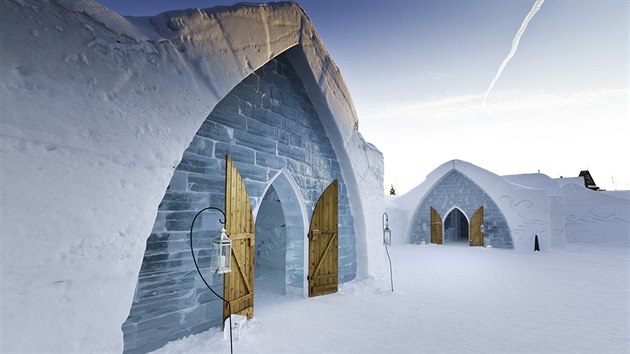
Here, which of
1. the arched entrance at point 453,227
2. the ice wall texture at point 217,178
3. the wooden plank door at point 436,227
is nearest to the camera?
the ice wall texture at point 217,178

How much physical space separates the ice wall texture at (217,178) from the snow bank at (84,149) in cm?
67

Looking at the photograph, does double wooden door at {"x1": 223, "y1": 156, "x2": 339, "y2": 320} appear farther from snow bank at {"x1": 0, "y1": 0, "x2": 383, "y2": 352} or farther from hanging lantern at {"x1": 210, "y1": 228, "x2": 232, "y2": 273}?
snow bank at {"x1": 0, "y1": 0, "x2": 383, "y2": 352}

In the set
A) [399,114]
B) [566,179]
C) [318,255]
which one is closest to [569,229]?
[566,179]

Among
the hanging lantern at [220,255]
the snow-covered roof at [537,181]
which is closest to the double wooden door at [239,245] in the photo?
the hanging lantern at [220,255]

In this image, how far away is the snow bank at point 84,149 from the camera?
2291 mm

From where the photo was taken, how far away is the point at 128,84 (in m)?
3.02

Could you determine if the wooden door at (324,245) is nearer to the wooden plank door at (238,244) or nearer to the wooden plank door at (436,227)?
the wooden plank door at (238,244)

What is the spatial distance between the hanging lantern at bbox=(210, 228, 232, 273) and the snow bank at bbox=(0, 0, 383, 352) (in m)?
0.73

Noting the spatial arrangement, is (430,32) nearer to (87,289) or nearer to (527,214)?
(87,289)

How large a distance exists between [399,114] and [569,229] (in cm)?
1389

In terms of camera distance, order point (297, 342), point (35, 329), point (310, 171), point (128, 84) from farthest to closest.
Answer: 1. point (310, 171)
2. point (297, 342)
3. point (128, 84)
4. point (35, 329)

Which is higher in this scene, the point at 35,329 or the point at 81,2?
the point at 81,2

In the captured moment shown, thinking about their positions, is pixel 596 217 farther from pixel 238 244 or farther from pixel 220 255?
pixel 220 255

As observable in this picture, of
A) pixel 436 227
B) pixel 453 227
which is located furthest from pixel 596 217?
pixel 436 227
